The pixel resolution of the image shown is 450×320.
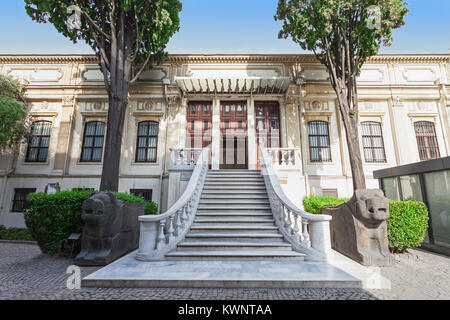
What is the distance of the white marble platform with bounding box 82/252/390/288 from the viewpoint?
368 centimetres

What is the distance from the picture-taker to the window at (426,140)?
12.1 meters

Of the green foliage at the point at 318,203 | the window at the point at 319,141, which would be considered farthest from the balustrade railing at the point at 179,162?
the window at the point at 319,141

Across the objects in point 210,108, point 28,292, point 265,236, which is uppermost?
point 210,108

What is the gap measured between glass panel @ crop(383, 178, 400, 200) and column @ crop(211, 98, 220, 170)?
7.82m

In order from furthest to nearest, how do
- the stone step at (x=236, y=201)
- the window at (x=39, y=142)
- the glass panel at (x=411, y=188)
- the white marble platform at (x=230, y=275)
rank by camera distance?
the window at (x=39, y=142), the stone step at (x=236, y=201), the glass panel at (x=411, y=188), the white marble platform at (x=230, y=275)

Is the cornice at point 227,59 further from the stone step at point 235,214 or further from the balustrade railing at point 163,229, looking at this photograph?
the stone step at point 235,214

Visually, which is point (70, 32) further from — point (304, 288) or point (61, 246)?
point (304, 288)

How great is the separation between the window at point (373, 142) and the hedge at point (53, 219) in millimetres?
13746

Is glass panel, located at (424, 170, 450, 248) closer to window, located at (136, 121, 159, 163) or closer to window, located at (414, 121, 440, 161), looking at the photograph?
window, located at (414, 121, 440, 161)

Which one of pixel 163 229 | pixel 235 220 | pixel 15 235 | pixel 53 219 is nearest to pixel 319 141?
pixel 235 220

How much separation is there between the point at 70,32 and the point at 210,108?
25.1ft

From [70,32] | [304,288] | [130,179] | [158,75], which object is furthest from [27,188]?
[304,288]

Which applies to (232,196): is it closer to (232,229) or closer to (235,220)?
(235,220)

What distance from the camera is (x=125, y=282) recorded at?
12.2 ft
